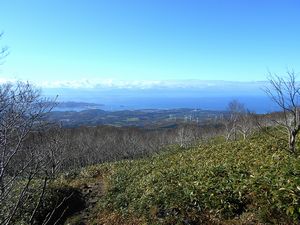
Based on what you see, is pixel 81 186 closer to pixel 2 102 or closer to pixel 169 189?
pixel 169 189

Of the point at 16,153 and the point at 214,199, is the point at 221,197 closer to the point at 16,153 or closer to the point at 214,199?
the point at 214,199

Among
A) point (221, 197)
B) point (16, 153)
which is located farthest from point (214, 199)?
point (16, 153)

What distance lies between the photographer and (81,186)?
2064 cm

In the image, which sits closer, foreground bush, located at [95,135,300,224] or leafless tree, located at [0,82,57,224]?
leafless tree, located at [0,82,57,224]

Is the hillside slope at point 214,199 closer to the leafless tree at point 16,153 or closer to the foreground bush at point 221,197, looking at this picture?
the foreground bush at point 221,197

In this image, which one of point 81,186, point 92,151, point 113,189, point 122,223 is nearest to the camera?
point 122,223

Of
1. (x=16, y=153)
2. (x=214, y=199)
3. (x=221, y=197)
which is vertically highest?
(x=16, y=153)

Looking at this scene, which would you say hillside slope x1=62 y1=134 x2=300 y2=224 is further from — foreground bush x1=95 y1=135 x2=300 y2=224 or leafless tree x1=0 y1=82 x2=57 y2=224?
leafless tree x1=0 y1=82 x2=57 y2=224

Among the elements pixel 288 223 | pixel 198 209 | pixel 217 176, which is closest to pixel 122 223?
pixel 198 209

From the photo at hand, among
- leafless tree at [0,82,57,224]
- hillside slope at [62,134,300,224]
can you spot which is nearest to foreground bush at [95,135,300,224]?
hillside slope at [62,134,300,224]

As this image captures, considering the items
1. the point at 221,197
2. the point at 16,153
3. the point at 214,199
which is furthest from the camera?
the point at 214,199

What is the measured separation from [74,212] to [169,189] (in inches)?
232

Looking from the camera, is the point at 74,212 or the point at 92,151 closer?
the point at 74,212

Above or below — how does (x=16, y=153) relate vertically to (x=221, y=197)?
above
